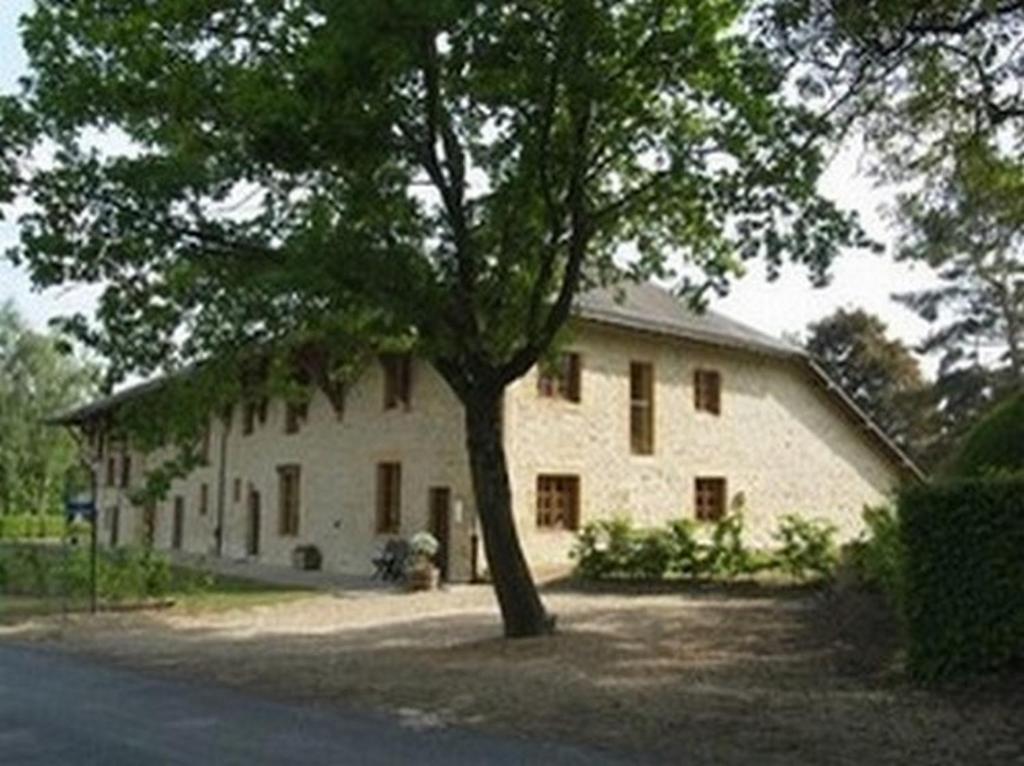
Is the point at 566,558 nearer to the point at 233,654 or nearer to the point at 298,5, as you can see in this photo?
the point at 233,654

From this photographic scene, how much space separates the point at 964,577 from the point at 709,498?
22.9 m

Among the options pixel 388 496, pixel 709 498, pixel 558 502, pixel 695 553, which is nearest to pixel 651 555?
pixel 695 553

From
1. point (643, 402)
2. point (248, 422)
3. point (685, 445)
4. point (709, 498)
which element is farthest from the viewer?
point (248, 422)

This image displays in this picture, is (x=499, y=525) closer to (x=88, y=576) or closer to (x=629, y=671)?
(x=629, y=671)

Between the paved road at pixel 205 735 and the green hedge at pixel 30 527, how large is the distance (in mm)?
48708

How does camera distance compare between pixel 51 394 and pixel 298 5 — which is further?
pixel 51 394

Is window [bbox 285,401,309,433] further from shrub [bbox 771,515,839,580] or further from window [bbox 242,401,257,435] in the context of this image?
shrub [bbox 771,515,839,580]

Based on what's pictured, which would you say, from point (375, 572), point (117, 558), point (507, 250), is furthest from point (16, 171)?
point (375, 572)

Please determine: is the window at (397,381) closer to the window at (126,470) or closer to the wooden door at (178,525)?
the wooden door at (178,525)

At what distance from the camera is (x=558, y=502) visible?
3088cm

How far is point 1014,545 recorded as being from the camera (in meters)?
11.5

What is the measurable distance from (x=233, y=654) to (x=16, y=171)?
6.43 m

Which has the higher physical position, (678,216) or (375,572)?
(678,216)

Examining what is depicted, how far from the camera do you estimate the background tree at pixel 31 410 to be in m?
68.5
